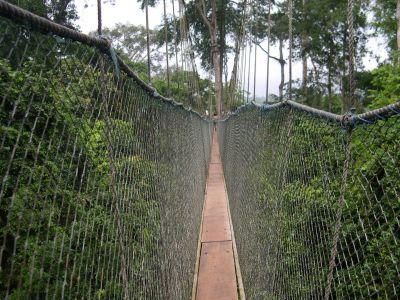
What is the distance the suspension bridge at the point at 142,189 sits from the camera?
0.81m

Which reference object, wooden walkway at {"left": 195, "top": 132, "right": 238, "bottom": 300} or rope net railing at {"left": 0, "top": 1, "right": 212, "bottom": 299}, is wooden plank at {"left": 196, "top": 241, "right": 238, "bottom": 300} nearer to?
wooden walkway at {"left": 195, "top": 132, "right": 238, "bottom": 300}

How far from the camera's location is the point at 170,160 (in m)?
2.30

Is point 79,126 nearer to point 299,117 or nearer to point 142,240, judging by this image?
point 142,240

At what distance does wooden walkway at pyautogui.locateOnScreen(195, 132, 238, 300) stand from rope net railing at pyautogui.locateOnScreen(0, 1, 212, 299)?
63 cm

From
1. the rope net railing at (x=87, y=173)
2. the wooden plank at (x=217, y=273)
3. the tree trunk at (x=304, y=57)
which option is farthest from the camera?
A: the tree trunk at (x=304, y=57)

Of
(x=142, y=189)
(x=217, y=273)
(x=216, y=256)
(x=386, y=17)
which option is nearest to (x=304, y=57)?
(x=386, y=17)

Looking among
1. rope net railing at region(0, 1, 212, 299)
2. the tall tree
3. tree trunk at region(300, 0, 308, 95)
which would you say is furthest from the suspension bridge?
tree trunk at region(300, 0, 308, 95)

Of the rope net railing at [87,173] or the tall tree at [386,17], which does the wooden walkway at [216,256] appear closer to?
the rope net railing at [87,173]

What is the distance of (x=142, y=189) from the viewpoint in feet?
5.27

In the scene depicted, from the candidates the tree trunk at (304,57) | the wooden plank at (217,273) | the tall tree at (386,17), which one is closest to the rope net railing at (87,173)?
the wooden plank at (217,273)

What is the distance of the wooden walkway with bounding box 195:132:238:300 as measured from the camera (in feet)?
9.33

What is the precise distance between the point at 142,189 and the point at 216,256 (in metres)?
2.06

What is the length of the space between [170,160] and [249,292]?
1.02 metres

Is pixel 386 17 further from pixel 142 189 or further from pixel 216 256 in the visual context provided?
pixel 142 189
